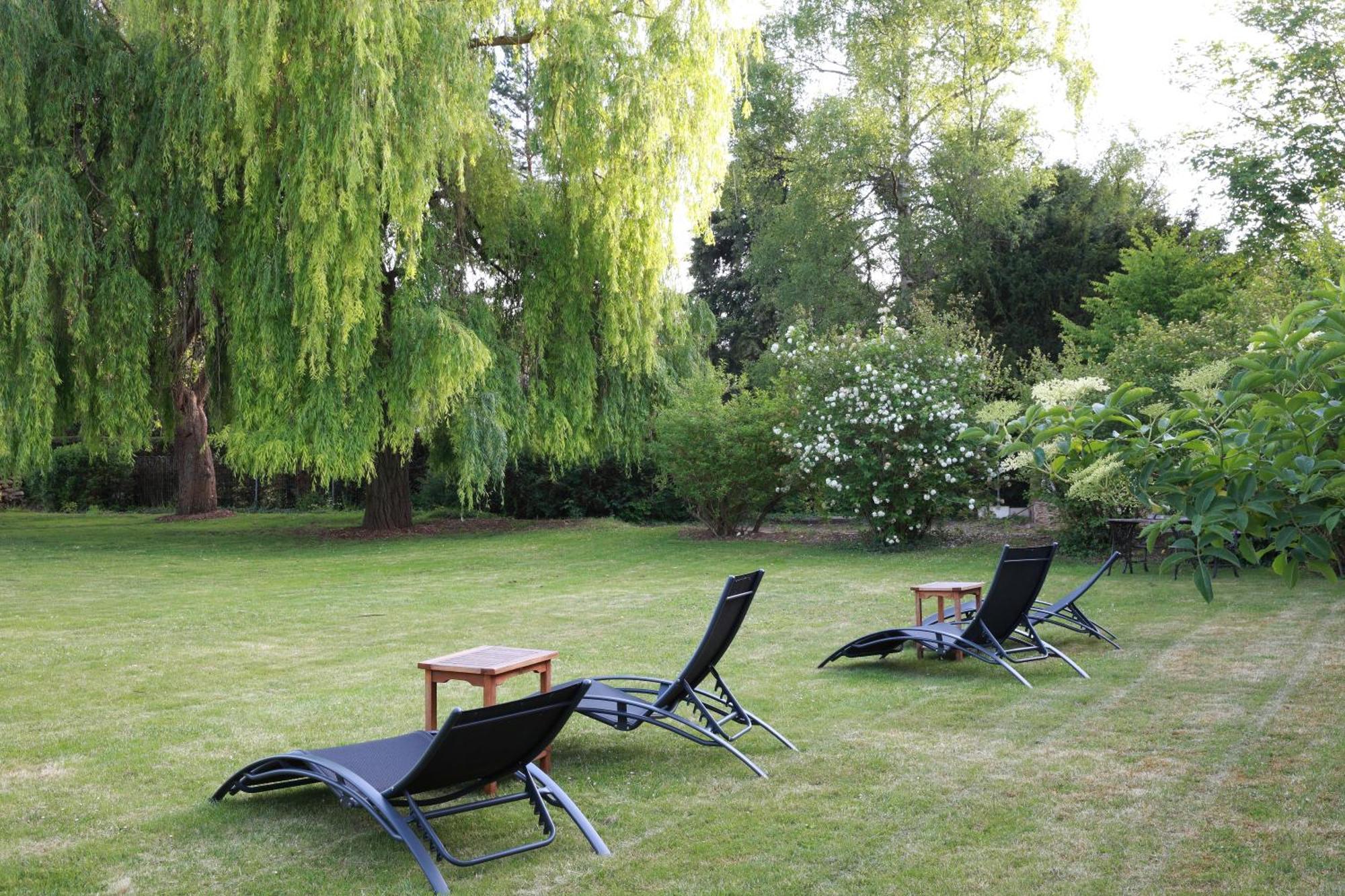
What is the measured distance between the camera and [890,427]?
→ 1470cm

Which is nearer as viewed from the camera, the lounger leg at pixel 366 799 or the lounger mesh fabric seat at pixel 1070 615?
the lounger leg at pixel 366 799

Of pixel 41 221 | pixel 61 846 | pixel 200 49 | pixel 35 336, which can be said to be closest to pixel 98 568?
pixel 35 336

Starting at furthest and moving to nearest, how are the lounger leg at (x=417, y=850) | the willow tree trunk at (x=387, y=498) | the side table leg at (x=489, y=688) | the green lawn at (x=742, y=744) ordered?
the willow tree trunk at (x=387, y=498) → the side table leg at (x=489, y=688) → the green lawn at (x=742, y=744) → the lounger leg at (x=417, y=850)

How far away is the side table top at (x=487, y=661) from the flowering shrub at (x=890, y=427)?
9.81 metres

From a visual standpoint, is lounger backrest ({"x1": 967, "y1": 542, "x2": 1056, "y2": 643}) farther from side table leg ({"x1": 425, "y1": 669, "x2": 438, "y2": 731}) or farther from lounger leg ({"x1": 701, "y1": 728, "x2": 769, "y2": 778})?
side table leg ({"x1": 425, "y1": 669, "x2": 438, "y2": 731})

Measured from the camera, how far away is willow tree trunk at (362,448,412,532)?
18750 millimetres

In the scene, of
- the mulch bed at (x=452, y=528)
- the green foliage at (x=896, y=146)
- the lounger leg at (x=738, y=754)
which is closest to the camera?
the lounger leg at (x=738, y=754)

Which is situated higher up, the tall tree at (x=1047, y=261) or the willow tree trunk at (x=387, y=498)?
the tall tree at (x=1047, y=261)

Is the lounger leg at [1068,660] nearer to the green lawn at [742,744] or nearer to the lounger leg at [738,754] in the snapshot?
the green lawn at [742,744]

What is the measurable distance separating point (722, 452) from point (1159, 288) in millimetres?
9466

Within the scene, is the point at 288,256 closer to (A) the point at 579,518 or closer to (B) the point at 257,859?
(A) the point at 579,518

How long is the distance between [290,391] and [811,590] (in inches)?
281

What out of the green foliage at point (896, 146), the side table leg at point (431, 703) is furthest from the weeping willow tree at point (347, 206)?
the side table leg at point (431, 703)

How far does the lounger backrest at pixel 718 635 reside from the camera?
5.37 m
